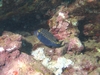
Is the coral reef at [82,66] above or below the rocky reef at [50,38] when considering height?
below

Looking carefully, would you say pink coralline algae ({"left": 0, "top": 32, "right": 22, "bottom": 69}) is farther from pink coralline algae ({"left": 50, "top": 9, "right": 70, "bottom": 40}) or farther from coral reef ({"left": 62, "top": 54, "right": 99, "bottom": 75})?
pink coralline algae ({"left": 50, "top": 9, "right": 70, "bottom": 40})

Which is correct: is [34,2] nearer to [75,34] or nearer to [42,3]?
[42,3]

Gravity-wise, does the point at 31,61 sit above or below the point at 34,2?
below

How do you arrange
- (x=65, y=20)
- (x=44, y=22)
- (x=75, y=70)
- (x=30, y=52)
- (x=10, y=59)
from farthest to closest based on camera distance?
1. (x=44, y=22)
2. (x=65, y=20)
3. (x=30, y=52)
4. (x=75, y=70)
5. (x=10, y=59)

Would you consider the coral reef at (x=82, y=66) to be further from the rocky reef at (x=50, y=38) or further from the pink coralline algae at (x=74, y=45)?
the pink coralline algae at (x=74, y=45)

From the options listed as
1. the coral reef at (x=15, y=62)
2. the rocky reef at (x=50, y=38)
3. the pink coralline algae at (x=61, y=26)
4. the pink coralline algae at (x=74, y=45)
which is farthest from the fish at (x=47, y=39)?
the coral reef at (x=15, y=62)

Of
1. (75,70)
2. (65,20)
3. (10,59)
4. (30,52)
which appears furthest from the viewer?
(65,20)

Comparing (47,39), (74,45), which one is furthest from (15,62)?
(74,45)

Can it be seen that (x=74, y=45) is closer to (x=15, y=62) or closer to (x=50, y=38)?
(x=50, y=38)

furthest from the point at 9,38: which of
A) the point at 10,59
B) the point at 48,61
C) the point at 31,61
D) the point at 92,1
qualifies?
the point at 92,1
